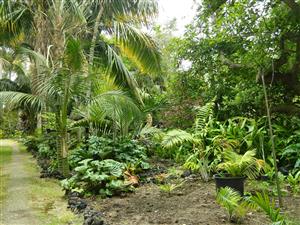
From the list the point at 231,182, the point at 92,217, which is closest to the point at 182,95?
the point at 231,182

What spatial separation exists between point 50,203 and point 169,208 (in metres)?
1.98

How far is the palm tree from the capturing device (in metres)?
6.61

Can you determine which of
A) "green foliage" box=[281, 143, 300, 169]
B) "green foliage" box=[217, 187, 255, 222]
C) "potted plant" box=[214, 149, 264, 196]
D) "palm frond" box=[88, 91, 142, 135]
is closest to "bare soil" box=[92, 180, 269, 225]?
"green foliage" box=[217, 187, 255, 222]

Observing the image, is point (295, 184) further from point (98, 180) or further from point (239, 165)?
point (98, 180)

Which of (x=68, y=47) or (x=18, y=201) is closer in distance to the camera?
(x=18, y=201)

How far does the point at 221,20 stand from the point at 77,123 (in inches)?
196

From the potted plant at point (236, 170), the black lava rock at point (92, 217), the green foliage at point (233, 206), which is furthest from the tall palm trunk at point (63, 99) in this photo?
the green foliage at point (233, 206)

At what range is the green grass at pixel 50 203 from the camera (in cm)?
454

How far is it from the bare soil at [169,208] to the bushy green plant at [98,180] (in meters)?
0.20

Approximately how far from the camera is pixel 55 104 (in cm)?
696

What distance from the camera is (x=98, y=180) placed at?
5480 mm

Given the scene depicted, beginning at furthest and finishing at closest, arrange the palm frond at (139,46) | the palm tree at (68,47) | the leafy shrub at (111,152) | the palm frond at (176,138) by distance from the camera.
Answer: the palm frond at (139,46)
the leafy shrub at (111,152)
the palm tree at (68,47)
the palm frond at (176,138)

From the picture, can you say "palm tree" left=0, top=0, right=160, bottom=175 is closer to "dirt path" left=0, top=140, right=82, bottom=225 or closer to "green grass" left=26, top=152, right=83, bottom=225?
"green grass" left=26, top=152, right=83, bottom=225

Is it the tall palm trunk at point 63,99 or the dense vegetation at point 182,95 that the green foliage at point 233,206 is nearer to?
the dense vegetation at point 182,95
